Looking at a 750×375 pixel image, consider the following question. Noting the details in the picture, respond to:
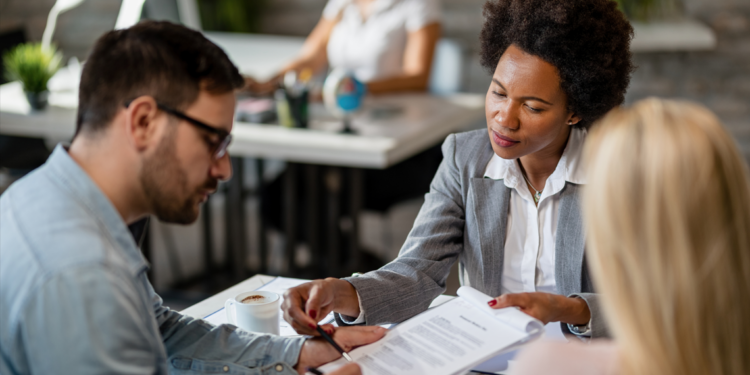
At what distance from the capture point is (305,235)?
300cm

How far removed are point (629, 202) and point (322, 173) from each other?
217 cm

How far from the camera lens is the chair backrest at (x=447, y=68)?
3.11 metres

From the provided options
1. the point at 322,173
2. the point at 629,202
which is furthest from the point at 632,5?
the point at 629,202

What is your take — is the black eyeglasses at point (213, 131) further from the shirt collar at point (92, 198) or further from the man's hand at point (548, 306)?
the man's hand at point (548, 306)

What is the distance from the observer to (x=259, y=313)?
3.86 ft

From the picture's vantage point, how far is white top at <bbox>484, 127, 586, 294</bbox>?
53.3 inches

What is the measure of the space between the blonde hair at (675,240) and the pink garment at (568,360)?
7cm

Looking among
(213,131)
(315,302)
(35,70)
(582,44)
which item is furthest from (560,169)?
(35,70)

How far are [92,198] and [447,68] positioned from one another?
2.44m

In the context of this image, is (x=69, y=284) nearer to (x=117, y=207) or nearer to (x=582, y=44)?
(x=117, y=207)

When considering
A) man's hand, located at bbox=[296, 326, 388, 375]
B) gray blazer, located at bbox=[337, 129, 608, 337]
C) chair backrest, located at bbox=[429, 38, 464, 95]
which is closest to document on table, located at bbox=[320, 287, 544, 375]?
man's hand, located at bbox=[296, 326, 388, 375]

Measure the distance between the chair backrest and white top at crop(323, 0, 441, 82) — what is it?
0.14 meters

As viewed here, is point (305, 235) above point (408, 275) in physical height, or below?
below

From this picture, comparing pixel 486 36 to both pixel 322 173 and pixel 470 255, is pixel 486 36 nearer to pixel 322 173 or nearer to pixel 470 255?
pixel 470 255
